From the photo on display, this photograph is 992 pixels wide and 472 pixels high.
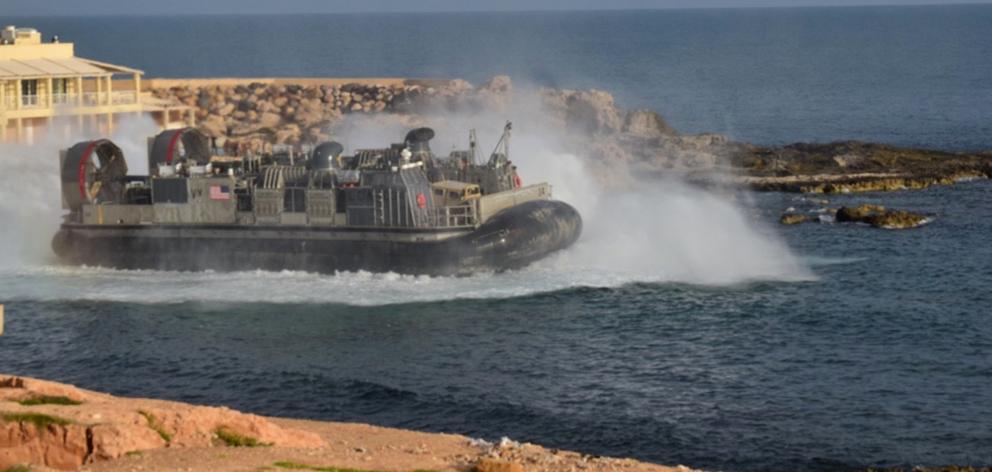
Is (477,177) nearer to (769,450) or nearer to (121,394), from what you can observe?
(121,394)

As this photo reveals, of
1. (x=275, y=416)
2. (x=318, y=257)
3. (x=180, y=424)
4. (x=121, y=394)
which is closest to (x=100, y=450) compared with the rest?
(x=180, y=424)

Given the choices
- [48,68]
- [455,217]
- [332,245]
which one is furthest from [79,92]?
[455,217]

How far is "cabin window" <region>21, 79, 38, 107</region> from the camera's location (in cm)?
6025

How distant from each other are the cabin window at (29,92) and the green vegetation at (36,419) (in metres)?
40.0

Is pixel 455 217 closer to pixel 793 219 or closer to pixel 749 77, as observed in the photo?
pixel 793 219

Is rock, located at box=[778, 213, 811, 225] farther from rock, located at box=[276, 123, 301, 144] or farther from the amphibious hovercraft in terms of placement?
rock, located at box=[276, 123, 301, 144]

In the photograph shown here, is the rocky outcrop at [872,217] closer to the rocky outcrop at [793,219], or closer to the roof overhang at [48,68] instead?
the rocky outcrop at [793,219]

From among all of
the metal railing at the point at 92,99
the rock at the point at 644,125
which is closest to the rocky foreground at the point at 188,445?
the metal railing at the point at 92,99

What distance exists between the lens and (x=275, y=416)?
30156 millimetres

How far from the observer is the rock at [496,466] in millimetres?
22359

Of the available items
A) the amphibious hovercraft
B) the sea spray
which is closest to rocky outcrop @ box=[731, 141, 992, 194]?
the amphibious hovercraft

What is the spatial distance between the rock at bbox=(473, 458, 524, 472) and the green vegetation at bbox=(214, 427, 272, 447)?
310 centimetres

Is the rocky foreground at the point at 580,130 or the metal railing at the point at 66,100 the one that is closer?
the metal railing at the point at 66,100

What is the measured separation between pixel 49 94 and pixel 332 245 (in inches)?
847
